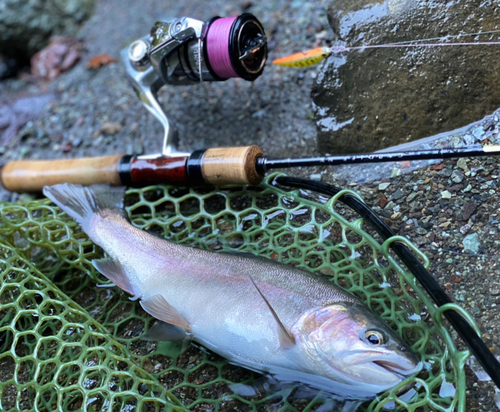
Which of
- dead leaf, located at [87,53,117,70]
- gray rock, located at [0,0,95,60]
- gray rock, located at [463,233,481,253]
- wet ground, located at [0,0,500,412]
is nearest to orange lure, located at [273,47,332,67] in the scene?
wet ground, located at [0,0,500,412]

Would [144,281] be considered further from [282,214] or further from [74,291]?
[282,214]

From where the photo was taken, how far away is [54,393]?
1786mm

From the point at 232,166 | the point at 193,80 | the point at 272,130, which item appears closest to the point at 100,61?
the point at 193,80

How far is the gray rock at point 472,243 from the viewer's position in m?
1.86

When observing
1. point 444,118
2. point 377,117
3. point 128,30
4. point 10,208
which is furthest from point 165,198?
point 128,30

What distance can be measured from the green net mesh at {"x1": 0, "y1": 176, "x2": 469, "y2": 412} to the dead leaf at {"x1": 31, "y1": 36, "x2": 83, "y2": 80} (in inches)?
85.0

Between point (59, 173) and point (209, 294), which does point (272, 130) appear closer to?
point (59, 173)

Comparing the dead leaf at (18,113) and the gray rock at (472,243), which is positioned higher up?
the gray rock at (472,243)

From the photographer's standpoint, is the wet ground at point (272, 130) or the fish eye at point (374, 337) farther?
the wet ground at point (272, 130)

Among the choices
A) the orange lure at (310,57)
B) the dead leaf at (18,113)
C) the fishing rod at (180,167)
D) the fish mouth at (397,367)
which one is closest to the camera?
the fish mouth at (397,367)

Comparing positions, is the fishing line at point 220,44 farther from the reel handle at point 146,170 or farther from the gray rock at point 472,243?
the gray rock at point 472,243

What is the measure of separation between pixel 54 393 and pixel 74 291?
24.5 inches

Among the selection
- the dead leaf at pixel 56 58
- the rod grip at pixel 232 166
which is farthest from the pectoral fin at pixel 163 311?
the dead leaf at pixel 56 58

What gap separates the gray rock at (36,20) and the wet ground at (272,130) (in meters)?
0.23
